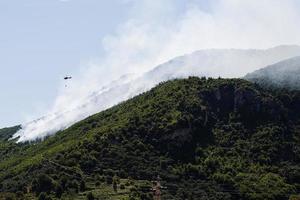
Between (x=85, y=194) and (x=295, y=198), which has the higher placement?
(x=85, y=194)

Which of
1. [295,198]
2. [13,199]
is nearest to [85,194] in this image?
[13,199]

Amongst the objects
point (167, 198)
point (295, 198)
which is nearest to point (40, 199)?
point (167, 198)

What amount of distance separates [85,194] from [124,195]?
1264 cm

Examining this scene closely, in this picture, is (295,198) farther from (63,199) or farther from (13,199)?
(13,199)

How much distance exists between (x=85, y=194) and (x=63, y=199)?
679cm

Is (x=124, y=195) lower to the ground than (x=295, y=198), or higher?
higher

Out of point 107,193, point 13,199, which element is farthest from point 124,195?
point 13,199

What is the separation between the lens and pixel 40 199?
200m

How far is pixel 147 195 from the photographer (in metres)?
198

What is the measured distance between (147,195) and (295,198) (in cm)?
4380

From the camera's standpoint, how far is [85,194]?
19938 centimetres

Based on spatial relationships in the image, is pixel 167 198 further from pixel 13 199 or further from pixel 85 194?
pixel 13 199

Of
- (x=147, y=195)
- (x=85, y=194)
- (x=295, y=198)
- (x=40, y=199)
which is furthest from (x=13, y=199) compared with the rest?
(x=295, y=198)

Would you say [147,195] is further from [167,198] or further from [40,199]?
[40,199]
